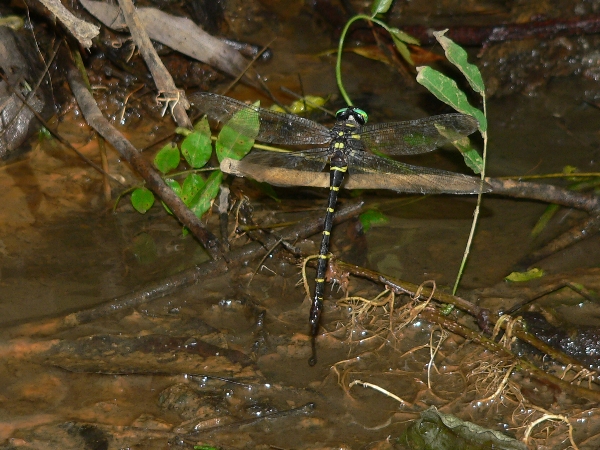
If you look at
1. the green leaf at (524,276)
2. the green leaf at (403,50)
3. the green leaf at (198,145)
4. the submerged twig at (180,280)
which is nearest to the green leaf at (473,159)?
the green leaf at (524,276)

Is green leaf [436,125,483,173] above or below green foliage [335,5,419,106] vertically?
below

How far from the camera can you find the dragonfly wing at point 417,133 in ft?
10.2

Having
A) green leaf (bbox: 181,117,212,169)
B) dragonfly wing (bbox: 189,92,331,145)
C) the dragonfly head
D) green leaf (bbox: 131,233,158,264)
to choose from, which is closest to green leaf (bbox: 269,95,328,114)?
the dragonfly head

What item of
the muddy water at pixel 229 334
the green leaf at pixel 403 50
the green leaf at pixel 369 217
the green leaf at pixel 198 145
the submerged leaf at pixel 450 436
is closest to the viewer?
the submerged leaf at pixel 450 436

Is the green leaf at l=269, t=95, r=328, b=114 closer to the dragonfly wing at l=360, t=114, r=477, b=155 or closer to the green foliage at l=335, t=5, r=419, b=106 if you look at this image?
the green foliage at l=335, t=5, r=419, b=106

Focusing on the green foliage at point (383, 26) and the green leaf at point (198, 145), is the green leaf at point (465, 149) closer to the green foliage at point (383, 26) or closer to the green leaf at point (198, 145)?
the green foliage at point (383, 26)

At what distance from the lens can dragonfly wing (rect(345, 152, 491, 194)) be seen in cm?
302

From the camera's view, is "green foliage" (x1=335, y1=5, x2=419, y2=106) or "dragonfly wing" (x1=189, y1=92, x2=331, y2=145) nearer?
"dragonfly wing" (x1=189, y1=92, x2=331, y2=145)

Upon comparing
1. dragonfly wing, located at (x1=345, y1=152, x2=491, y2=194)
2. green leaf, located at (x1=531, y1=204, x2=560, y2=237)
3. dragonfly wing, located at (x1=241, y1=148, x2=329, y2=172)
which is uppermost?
dragonfly wing, located at (x1=241, y1=148, x2=329, y2=172)

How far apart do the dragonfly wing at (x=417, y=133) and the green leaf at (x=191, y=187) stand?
0.87 m

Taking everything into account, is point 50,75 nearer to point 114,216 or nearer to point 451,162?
point 114,216

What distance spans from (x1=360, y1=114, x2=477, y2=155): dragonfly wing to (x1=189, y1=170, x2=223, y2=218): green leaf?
0.79 meters

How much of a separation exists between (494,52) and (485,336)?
2453mm

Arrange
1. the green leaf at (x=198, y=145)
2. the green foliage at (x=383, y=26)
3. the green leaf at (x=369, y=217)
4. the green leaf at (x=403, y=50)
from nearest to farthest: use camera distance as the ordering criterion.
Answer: the green leaf at (x=198, y=145)
the green leaf at (x=369, y=217)
the green foliage at (x=383, y=26)
the green leaf at (x=403, y=50)
